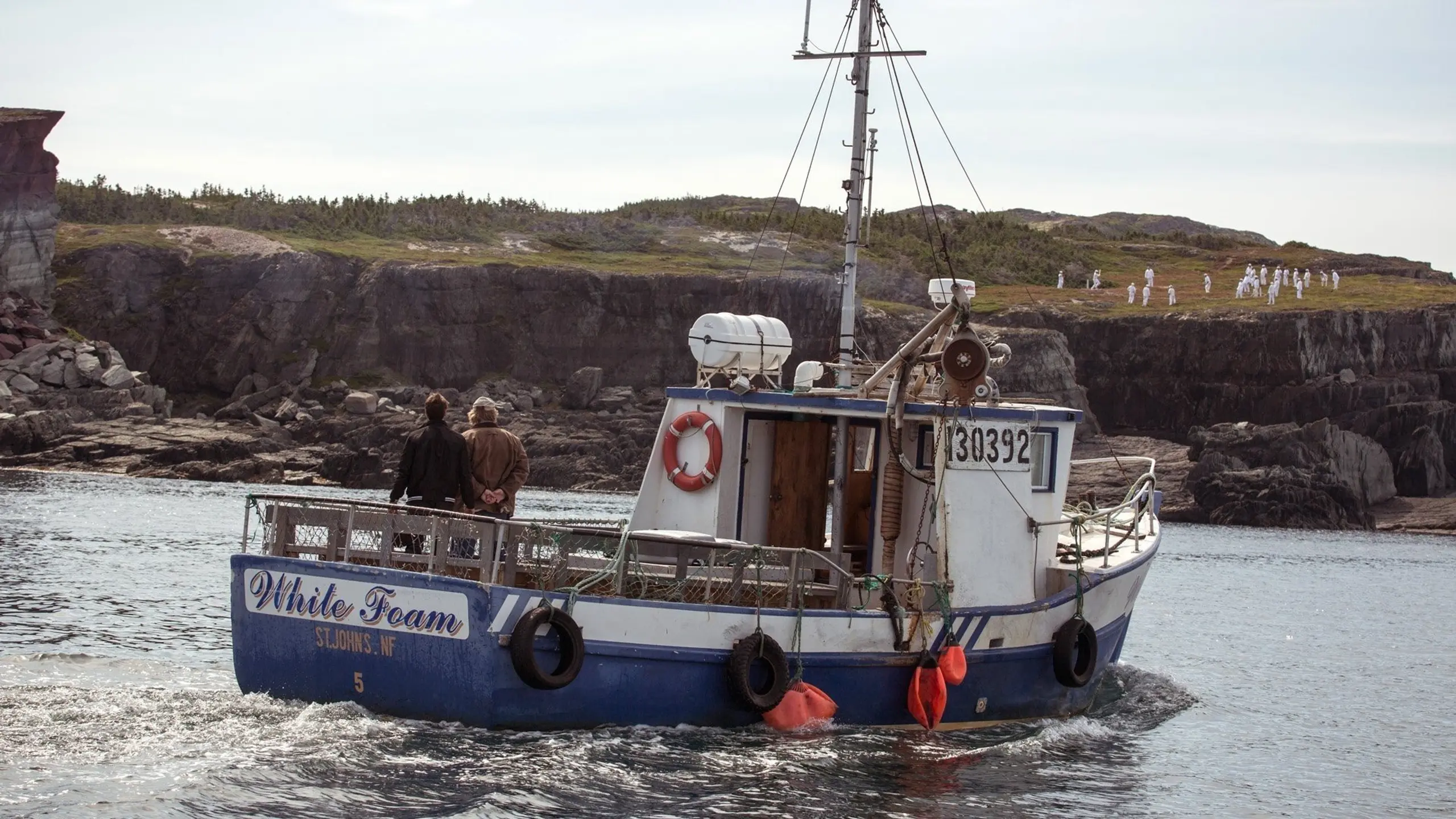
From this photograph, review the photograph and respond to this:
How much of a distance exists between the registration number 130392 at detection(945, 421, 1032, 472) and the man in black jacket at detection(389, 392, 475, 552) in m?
4.57

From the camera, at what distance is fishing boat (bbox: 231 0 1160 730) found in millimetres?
12758

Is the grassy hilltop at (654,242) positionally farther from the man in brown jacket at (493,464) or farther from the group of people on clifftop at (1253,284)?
the man in brown jacket at (493,464)

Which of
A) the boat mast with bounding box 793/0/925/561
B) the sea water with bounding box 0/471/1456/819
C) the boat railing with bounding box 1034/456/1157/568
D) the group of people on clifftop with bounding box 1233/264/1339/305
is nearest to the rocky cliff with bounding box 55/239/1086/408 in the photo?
the group of people on clifftop with bounding box 1233/264/1339/305

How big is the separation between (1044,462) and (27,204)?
72879 mm

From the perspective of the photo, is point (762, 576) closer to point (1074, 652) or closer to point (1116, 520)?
point (1074, 652)

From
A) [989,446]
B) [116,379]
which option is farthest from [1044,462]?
[116,379]

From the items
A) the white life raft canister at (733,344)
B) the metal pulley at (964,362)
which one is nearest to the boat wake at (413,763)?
the metal pulley at (964,362)

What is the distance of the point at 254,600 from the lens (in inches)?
523

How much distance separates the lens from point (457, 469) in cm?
1419

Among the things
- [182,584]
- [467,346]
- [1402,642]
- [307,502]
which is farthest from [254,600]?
[467,346]

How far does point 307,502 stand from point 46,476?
153ft

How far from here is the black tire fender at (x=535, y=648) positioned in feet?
40.9

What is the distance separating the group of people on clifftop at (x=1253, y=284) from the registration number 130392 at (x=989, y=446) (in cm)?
8274

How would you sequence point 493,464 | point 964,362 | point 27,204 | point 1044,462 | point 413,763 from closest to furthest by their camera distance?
point 413,763 < point 493,464 < point 964,362 < point 1044,462 < point 27,204
